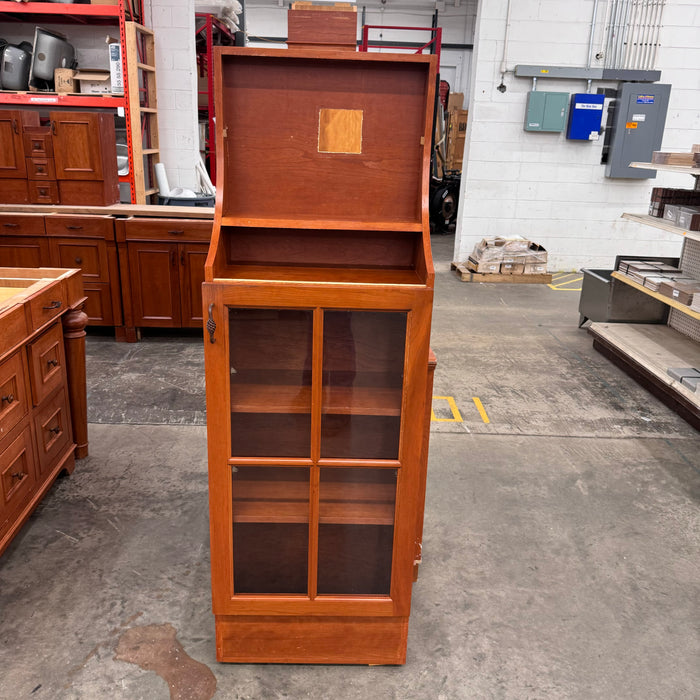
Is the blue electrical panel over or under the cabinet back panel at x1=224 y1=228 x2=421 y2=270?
over

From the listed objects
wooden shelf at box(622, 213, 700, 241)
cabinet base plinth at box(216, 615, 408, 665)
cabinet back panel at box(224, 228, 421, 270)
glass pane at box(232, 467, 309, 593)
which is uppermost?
cabinet back panel at box(224, 228, 421, 270)

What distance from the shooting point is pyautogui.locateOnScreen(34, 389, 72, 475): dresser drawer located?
9.29 ft

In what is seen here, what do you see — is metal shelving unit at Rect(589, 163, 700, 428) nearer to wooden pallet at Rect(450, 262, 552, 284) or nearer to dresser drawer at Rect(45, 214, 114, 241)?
wooden pallet at Rect(450, 262, 552, 284)

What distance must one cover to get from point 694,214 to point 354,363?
365 cm

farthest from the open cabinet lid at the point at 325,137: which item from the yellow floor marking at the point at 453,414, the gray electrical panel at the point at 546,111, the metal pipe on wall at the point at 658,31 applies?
the metal pipe on wall at the point at 658,31

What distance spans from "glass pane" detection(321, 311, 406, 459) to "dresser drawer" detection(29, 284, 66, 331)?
1513mm

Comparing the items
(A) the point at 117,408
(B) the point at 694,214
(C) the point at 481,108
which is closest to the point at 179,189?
(A) the point at 117,408

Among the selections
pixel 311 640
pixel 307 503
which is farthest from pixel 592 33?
pixel 311 640

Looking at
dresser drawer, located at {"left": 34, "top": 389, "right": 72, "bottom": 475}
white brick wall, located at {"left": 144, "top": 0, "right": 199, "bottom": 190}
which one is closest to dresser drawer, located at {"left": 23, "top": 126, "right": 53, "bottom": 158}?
white brick wall, located at {"left": 144, "top": 0, "right": 199, "bottom": 190}

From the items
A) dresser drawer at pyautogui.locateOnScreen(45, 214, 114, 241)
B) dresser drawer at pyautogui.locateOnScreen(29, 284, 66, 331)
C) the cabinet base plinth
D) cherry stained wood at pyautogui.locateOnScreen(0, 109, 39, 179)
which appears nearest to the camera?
the cabinet base plinth

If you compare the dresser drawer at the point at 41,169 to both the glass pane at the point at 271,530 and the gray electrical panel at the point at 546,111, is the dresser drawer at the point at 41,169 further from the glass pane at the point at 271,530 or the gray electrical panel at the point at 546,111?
the gray electrical panel at the point at 546,111

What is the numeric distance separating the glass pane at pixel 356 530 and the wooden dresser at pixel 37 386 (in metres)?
1.33

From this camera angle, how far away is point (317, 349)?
1861mm

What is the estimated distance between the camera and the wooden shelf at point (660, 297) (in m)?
4.33
